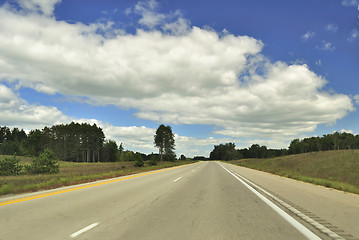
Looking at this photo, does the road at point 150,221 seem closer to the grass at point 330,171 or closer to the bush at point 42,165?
the grass at point 330,171

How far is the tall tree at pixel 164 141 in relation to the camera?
288ft

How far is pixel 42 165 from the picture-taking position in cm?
2712

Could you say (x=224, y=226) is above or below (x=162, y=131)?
below

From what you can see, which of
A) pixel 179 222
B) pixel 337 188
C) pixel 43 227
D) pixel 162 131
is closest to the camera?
pixel 43 227

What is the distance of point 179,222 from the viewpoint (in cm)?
557

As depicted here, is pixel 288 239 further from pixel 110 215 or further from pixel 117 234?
pixel 110 215

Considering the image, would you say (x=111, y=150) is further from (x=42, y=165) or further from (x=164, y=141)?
(x=42, y=165)

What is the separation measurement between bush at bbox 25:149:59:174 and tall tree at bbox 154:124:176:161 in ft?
197

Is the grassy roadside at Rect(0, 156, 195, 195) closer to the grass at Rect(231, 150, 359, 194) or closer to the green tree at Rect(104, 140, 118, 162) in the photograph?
the grass at Rect(231, 150, 359, 194)

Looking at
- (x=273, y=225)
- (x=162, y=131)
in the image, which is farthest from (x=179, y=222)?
(x=162, y=131)

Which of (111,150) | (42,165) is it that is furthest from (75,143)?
(42,165)

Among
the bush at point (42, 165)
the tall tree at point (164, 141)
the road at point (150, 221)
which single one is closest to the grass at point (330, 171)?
the road at point (150, 221)

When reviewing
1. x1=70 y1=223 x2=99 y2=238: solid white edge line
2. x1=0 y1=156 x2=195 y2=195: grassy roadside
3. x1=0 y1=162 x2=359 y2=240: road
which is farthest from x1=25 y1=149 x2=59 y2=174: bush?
x1=70 y1=223 x2=99 y2=238: solid white edge line

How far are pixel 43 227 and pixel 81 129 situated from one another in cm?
9423
